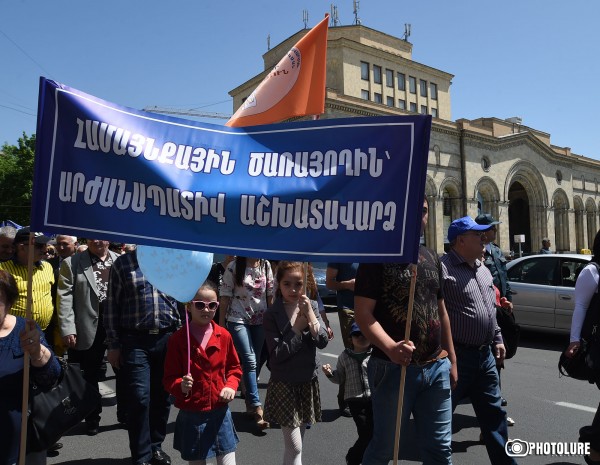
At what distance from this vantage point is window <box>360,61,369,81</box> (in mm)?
50644

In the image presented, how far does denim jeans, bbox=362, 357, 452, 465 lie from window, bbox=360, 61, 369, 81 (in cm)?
5006

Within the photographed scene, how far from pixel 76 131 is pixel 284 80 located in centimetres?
154

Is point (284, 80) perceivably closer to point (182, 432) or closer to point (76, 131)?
point (76, 131)

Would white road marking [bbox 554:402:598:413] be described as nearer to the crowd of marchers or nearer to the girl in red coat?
the crowd of marchers

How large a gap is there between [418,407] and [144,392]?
2111mm

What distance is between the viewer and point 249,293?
5520mm

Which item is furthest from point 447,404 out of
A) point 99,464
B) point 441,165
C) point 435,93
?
point 435,93

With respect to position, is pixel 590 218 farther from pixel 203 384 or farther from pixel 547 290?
pixel 203 384

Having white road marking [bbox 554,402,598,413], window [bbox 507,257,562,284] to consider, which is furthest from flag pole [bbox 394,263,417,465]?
window [bbox 507,257,562,284]

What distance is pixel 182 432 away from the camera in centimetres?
334

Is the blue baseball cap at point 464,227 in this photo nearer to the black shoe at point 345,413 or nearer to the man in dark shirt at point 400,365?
the man in dark shirt at point 400,365

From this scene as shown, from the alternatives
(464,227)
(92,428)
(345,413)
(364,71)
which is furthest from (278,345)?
(364,71)

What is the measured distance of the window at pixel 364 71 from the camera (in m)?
50.6

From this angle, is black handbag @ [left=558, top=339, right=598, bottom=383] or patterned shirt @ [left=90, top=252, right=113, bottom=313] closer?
black handbag @ [left=558, top=339, right=598, bottom=383]
